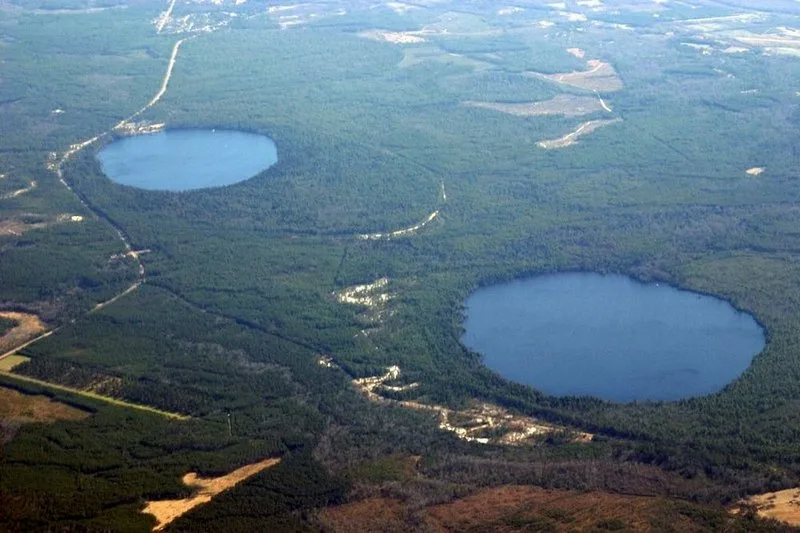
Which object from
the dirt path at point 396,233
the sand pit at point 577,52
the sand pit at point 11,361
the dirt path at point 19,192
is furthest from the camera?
the sand pit at point 577,52

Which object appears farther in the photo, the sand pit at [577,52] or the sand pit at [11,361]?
the sand pit at [577,52]

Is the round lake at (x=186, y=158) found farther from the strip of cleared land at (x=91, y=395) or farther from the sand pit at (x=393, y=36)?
the sand pit at (x=393, y=36)

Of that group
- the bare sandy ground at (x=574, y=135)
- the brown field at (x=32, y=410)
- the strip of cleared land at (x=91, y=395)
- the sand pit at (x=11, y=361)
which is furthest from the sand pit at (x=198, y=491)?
the bare sandy ground at (x=574, y=135)

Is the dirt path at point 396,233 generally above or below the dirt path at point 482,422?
above

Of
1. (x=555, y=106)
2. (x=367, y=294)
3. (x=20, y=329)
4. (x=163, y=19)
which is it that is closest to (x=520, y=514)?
(x=367, y=294)

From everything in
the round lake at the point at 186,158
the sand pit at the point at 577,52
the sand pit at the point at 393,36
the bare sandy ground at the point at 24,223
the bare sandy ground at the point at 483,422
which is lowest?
the bare sandy ground at the point at 483,422

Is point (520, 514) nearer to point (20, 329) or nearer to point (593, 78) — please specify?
point (20, 329)

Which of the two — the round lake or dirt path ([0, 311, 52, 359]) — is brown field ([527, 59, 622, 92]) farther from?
dirt path ([0, 311, 52, 359])
